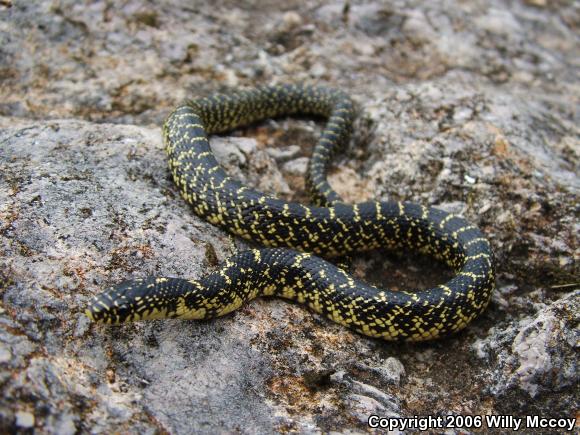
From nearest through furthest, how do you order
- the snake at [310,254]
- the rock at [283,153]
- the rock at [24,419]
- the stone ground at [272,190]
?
1. the rock at [24,419]
2. the stone ground at [272,190]
3. the snake at [310,254]
4. the rock at [283,153]


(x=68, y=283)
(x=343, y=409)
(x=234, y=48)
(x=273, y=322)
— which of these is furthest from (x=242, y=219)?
(x=234, y=48)

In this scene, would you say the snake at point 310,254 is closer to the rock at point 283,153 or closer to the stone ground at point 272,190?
the stone ground at point 272,190

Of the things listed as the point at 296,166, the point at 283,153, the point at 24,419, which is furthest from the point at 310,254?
the point at 24,419

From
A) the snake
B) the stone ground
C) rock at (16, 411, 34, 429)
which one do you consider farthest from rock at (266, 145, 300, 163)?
rock at (16, 411, 34, 429)

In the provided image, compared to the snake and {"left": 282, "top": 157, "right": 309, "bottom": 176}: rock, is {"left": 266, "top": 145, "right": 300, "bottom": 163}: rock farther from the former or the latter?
the snake

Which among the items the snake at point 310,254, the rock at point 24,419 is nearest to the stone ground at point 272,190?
the rock at point 24,419

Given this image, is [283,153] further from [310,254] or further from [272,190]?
[310,254]
